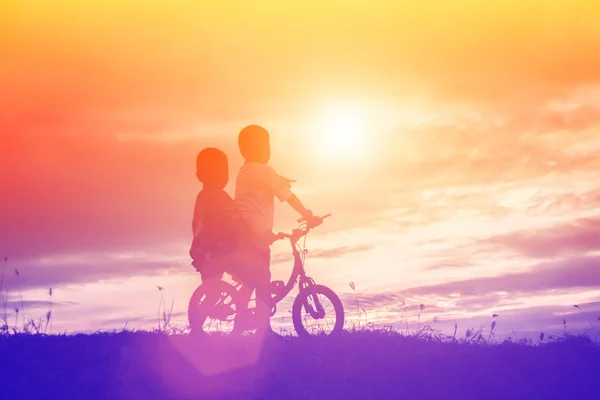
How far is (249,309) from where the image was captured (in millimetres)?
13328

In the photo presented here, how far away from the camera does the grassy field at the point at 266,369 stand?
10430 mm

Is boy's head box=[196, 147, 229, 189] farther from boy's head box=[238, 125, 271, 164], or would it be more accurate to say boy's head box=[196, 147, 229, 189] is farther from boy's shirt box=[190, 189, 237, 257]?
boy's head box=[238, 125, 271, 164]

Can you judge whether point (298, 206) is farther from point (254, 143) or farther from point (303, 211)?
point (254, 143)

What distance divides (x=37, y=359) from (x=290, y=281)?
14.7 ft

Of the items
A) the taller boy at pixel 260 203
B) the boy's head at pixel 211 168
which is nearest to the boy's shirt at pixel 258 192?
the taller boy at pixel 260 203

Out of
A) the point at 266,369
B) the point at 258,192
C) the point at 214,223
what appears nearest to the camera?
the point at 266,369

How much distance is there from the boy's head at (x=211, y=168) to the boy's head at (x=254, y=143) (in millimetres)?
399

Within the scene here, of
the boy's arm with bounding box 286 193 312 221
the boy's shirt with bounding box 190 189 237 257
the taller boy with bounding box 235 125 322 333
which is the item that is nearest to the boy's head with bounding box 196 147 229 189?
the boy's shirt with bounding box 190 189 237 257

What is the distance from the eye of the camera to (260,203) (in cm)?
1319

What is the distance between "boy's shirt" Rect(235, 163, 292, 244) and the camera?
13.0 m

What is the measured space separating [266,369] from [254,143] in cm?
399

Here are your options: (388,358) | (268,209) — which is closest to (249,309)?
(268,209)

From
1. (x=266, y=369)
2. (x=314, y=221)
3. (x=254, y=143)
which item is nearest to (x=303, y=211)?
(x=314, y=221)

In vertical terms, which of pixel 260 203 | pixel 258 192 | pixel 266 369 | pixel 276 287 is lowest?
pixel 266 369
